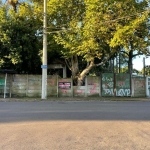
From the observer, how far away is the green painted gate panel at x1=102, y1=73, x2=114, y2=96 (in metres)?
23.3

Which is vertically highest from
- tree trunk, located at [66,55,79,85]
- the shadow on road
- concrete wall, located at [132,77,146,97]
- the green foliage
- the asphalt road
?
the green foliage

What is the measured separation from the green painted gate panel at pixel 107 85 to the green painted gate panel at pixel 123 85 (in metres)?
0.62

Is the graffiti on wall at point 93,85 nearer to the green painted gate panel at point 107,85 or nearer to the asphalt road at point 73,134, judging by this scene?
the green painted gate panel at point 107,85

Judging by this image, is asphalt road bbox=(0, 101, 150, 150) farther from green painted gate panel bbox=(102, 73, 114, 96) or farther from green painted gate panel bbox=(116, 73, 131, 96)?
green painted gate panel bbox=(116, 73, 131, 96)

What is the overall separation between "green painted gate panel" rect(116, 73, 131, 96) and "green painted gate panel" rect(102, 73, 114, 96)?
619 mm

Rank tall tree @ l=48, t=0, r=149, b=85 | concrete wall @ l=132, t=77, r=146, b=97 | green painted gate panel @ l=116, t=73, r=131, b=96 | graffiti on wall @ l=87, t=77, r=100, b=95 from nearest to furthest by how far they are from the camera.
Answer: tall tree @ l=48, t=0, r=149, b=85 → graffiti on wall @ l=87, t=77, r=100, b=95 → green painted gate panel @ l=116, t=73, r=131, b=96 → concrete wall @ l=132, t=77, r=146, b=97

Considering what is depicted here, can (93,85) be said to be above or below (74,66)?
below

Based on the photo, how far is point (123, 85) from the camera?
23750 millimetres

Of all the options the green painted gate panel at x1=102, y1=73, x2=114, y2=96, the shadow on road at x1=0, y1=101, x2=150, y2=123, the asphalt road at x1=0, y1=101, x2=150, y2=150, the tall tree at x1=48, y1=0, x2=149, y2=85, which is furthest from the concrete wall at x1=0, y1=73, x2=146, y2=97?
the asphalt road at x1=0, y1=101, x2=150, y2=150

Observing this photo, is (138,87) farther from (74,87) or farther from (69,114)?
(69,114)

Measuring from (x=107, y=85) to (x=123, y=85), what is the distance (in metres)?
1.68

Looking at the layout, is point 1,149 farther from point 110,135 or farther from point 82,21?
point 82,21

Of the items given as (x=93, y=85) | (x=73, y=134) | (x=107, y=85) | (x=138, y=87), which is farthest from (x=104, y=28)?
(x=73, y=134)

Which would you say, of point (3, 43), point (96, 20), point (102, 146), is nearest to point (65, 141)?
point (102, 146)
